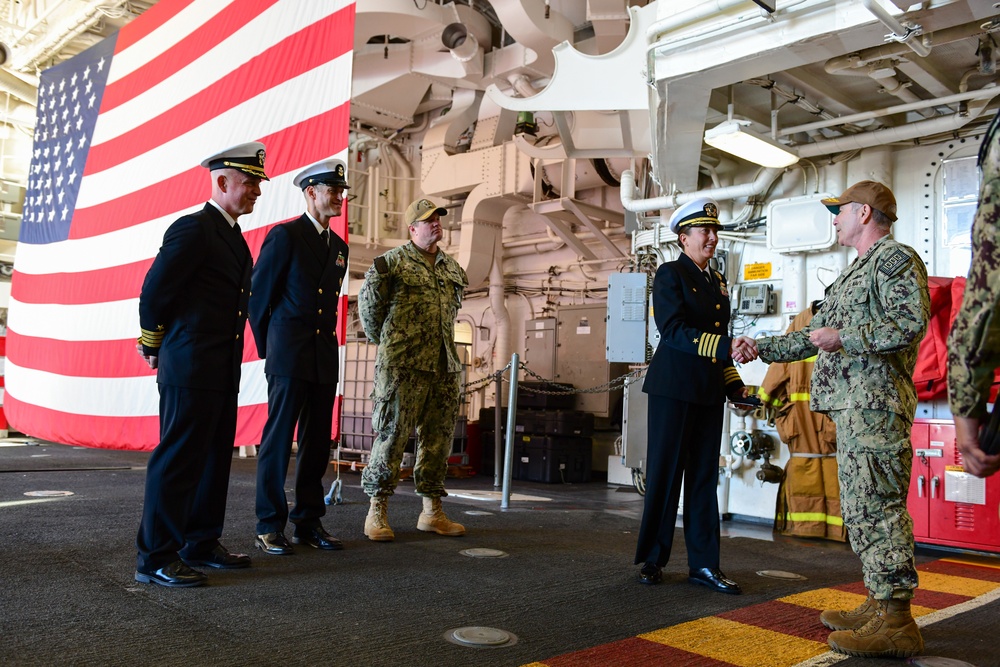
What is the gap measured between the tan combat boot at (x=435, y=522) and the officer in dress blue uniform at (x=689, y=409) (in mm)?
1227

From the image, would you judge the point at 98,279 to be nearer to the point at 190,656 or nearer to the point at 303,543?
the point at 303,543

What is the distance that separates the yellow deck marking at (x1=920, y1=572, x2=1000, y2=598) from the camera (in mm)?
3275

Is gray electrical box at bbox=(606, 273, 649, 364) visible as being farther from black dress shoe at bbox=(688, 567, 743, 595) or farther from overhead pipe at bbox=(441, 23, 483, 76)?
overhead pipe at bbox=(441, 23, 483, 76)

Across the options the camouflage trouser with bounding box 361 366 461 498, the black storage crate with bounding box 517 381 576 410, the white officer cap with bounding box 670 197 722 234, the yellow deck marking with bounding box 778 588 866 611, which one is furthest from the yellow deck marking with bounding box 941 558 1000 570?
the black storage crate with bounding box 517 381 576 410

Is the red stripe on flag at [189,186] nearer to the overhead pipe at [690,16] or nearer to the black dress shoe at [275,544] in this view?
the overhead pipe at [690,16]

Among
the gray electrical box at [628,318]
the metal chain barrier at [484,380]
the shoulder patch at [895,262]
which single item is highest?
the gray electrical box at [628,318]

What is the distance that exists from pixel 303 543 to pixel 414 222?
165 cm

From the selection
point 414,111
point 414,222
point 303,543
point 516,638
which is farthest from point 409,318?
point 414,111

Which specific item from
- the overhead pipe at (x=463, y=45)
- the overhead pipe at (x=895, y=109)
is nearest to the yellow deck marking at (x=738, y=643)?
the overhead pipe at (x=895, y=109)

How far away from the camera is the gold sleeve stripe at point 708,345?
2.94 meters

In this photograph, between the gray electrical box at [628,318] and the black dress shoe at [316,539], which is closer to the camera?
the black dress shoe at [316,539]

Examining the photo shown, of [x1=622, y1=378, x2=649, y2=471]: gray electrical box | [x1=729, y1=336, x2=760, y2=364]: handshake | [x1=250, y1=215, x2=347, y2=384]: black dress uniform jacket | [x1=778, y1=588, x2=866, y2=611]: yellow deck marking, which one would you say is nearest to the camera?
[x1=729, y1=336, x2=760, y2=364]: handshake

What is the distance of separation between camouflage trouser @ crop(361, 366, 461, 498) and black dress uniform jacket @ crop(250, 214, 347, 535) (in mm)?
307

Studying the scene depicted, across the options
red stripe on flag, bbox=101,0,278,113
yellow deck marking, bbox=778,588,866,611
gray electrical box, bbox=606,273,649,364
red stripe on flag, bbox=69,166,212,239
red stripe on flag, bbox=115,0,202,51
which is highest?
red stripe on flag, bbox=115,0,202,51
